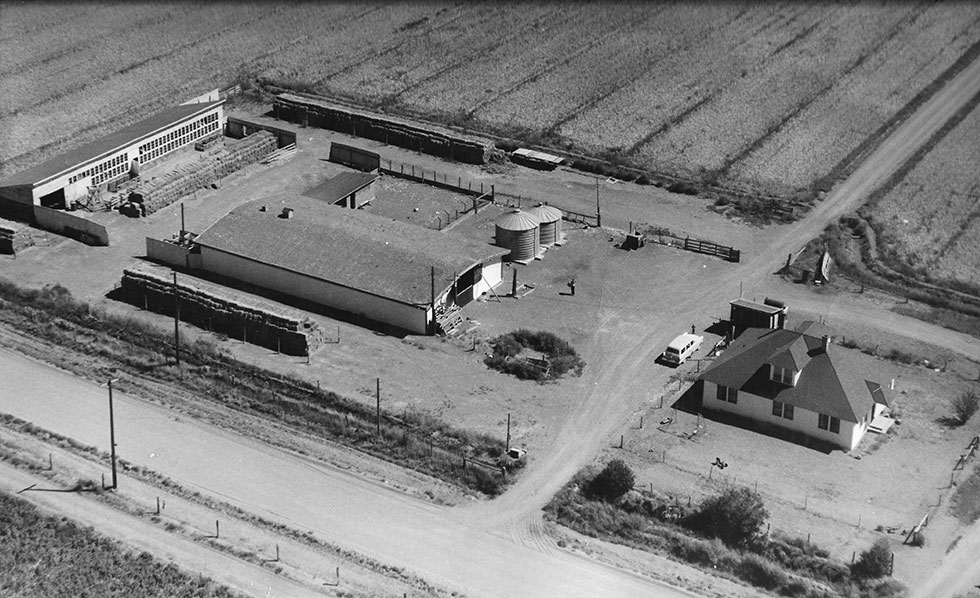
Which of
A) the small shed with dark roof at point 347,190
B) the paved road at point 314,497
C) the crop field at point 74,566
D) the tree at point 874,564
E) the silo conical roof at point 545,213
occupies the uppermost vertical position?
the silo conical roof at point 545,213

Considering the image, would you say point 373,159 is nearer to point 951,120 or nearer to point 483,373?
point 483,373

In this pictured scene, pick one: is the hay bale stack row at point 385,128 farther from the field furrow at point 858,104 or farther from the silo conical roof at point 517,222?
the field furrow at point 858,104

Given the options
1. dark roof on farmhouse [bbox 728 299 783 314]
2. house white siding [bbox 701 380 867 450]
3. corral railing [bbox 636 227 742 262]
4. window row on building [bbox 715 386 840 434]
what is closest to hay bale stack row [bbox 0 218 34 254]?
corral railing [bbox 636 227 742 262]

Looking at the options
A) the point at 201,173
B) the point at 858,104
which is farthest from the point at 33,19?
the point at 858,104

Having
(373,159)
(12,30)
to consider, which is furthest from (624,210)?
(12,30)

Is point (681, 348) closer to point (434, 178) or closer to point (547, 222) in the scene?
point (547, 222)

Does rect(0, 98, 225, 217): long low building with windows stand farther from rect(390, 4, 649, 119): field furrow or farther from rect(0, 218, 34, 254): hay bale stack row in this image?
rect(390, 4, 649, 119): field furrow

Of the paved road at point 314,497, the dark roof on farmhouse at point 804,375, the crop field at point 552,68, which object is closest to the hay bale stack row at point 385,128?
the crop field at point 552,68
